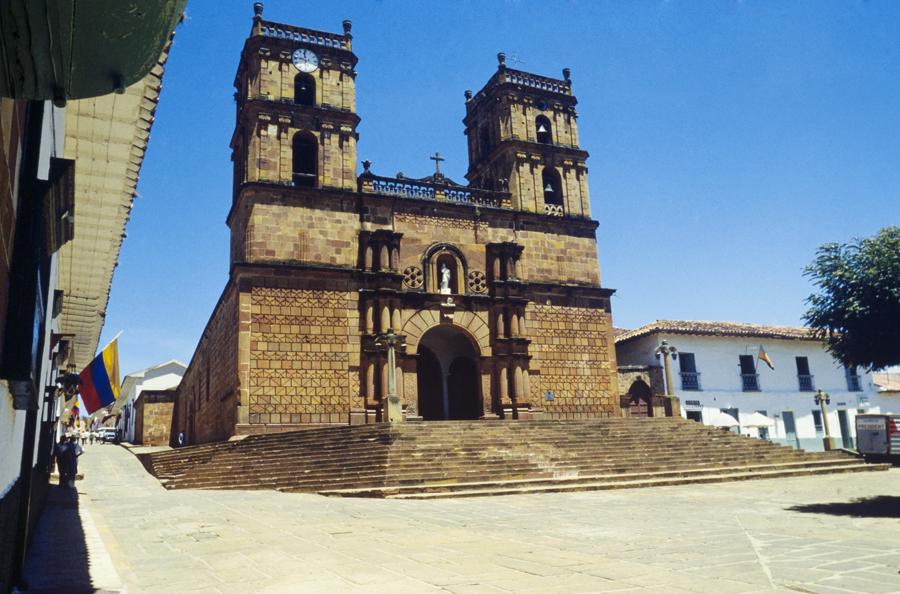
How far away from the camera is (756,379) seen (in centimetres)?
3056

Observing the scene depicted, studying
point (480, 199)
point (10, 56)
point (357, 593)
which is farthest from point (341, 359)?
point (10, 56)

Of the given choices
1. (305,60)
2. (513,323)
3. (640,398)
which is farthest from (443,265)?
(640,398)

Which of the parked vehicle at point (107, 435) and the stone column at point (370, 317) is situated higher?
the stone column at point (370, 317)

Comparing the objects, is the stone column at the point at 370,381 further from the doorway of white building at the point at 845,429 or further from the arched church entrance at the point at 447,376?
the doorway of white building at the point at 845,429

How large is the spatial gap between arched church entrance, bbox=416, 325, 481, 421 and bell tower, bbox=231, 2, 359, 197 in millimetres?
6608

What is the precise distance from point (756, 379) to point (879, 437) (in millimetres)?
7174

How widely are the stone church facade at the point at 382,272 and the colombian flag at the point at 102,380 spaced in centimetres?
1066

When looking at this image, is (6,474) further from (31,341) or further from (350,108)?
(350,108)

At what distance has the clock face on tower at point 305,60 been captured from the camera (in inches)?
966

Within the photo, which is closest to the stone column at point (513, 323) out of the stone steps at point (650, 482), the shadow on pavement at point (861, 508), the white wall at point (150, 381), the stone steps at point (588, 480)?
the stone steps at point (588, 480)

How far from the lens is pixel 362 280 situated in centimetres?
2322

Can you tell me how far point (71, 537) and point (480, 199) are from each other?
66.7ft

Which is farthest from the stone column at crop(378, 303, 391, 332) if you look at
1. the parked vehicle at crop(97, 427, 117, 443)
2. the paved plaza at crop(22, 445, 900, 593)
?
the parked vehicle at crop(97, 427, 117, 443)

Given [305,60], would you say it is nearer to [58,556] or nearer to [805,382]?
[58,556]
